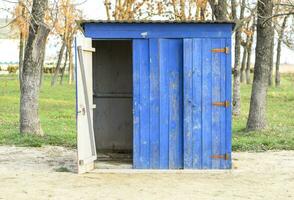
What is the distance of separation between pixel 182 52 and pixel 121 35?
45.2 inches

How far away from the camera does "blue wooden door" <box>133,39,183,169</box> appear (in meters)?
11.8

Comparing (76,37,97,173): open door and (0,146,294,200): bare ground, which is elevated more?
(76,37,97,173): open door

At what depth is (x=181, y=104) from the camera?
38.9 ft

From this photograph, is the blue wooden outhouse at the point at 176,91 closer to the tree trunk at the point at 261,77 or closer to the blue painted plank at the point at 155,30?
the blue painted plank at the point at 155,30

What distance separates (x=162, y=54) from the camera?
11.8m

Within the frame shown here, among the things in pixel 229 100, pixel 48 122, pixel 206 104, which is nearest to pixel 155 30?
pixel 206 104

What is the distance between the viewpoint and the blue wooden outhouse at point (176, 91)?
11.8 meters

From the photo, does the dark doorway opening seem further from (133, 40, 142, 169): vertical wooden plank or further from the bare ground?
(133, 40, 142, 169): vertical wooden plank

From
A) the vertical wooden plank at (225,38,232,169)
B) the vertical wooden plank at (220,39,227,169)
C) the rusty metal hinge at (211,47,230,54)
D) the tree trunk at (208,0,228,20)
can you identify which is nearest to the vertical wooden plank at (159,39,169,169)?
the rusty metal hinge at (211,47,230,54)

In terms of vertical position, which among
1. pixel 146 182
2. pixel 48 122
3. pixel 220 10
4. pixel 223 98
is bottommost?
pixel 48 122

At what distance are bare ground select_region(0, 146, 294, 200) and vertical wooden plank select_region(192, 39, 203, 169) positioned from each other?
0.41m

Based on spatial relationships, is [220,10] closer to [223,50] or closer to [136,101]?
[223,50]

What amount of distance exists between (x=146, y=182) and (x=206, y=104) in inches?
78.7

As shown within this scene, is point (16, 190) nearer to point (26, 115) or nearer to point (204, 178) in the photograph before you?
point (204, 178)
